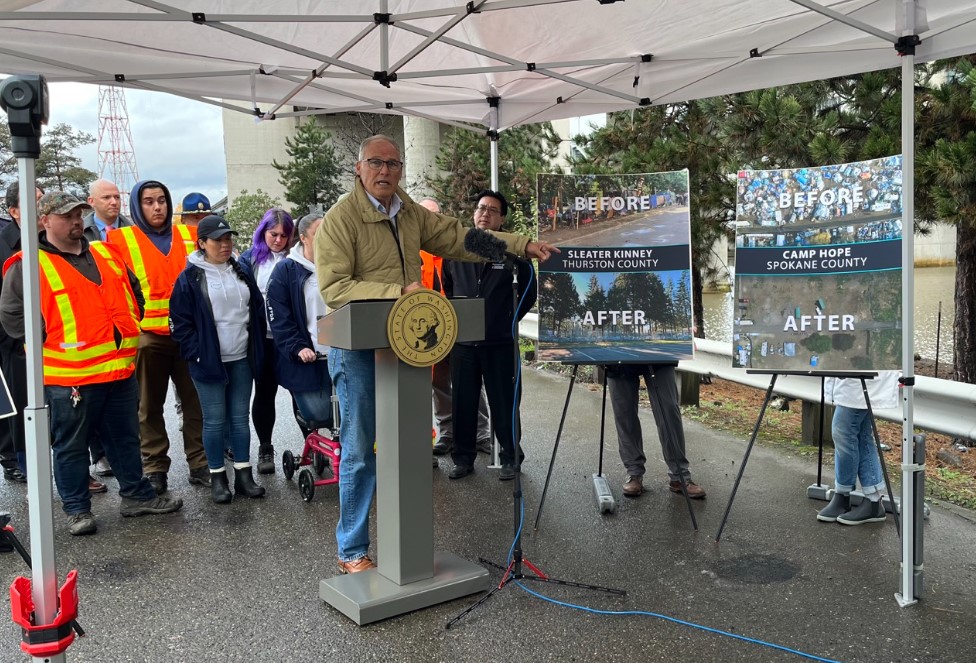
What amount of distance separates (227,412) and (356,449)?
1.84 meters

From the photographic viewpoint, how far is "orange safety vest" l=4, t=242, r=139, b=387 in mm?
4266

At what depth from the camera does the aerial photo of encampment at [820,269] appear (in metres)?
3.68

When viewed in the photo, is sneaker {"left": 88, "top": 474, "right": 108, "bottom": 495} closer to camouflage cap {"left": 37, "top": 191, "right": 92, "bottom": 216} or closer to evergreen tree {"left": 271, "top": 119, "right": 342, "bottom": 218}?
camouflage cap {"left": 37, "top": 191, "right": 92, "bottom": 216}

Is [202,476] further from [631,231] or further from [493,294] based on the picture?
[631,231]

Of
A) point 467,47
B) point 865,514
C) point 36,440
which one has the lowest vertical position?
point 865,514

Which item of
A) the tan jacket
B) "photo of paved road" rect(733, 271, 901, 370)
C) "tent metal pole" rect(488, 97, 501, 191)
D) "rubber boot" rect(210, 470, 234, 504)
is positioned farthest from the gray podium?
"tent metal pole" rect(488, 97, 501, 191)

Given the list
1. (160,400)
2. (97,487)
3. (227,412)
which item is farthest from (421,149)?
(97,487)

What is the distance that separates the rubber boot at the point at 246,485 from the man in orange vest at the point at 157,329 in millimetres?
354

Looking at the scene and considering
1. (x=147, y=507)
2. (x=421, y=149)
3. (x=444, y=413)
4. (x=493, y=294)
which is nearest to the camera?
(x=147, y=507)

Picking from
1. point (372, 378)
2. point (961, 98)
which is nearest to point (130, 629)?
point (372, 378)

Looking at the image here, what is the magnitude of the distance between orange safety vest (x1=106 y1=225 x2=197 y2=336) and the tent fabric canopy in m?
1.10

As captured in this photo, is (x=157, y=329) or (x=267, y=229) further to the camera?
(x=267, y=229)

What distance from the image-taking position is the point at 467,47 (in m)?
4.54

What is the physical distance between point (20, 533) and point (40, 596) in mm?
2535
